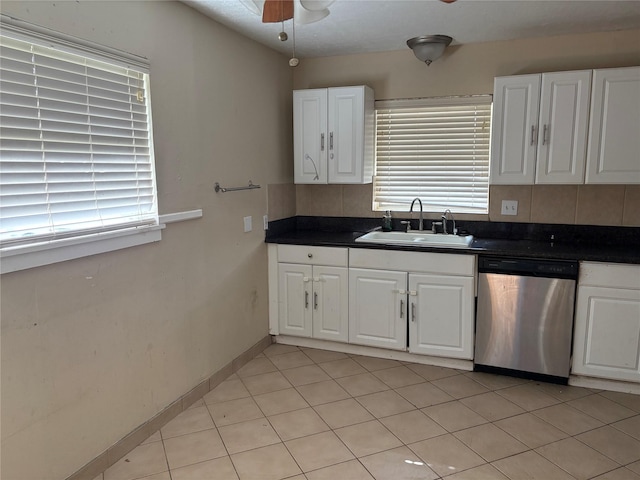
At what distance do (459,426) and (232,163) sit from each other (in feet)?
6.93

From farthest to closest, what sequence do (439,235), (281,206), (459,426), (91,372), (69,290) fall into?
(281,206), (439,235), (459,426), (91,372), (69,290)

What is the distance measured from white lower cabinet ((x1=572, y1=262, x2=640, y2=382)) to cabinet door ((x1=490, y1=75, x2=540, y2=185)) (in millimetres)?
760

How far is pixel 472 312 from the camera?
3033mm

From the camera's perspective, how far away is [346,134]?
3.46 meters

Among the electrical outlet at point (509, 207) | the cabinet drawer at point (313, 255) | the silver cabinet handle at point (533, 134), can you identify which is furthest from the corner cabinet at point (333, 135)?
the silver cabinet handle at point (533, 134)

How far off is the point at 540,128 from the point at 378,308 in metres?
1.64

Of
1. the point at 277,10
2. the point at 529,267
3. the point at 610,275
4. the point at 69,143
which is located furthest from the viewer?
the point at 529,267

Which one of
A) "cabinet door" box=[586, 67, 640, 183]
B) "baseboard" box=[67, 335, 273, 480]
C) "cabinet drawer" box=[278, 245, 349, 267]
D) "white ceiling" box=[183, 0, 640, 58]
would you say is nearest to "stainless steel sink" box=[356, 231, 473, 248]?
"cabinet drawer" box=[278, 245, 349, 267]

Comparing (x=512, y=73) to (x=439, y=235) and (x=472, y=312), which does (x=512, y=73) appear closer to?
(x=439, y=235)

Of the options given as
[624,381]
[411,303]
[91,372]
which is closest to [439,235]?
[411,303]

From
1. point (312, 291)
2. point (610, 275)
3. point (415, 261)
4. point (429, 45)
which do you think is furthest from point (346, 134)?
point (610, 275)

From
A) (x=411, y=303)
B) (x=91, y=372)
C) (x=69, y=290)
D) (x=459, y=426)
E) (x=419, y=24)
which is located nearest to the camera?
(x=69, y=290)

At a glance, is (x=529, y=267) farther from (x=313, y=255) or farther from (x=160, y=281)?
(x=160, y=281)

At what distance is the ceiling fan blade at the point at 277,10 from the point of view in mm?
1382
